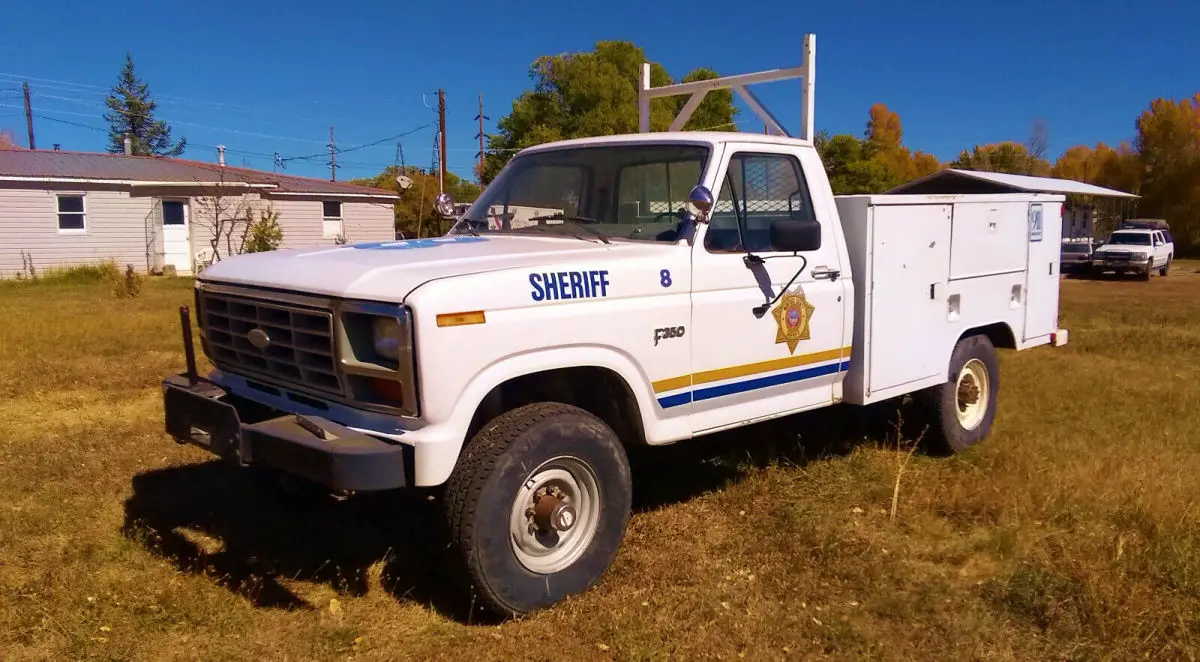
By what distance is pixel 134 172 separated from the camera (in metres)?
24.1

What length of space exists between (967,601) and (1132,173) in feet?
176

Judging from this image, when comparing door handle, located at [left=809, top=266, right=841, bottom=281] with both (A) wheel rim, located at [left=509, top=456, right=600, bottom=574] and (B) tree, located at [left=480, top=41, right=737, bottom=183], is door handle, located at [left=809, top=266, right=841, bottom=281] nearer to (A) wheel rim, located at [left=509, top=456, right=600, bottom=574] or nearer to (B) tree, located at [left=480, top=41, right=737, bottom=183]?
(A) wheel rim, located at [left=509, top=456, right=600, bottom=574]

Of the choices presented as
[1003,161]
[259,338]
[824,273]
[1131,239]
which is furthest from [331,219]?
[1003,161]

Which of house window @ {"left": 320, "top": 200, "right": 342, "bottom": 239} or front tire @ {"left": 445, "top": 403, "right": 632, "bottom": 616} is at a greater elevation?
house window @ {"left": 320, "top": 200, "right": 342, "bottom": 239}

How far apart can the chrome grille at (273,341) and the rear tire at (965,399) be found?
13.2 feet

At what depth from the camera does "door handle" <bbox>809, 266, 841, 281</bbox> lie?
4.81 m

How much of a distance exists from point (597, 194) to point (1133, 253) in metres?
26.6

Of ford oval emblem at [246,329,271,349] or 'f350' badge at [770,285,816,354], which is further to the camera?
'f350' badge at [770,285,816,354]

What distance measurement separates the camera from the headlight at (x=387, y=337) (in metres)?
3.33

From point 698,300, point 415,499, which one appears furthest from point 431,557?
point 698,300

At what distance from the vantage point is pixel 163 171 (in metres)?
25.0

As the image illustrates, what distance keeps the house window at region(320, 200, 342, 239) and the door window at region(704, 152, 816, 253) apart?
24988mm

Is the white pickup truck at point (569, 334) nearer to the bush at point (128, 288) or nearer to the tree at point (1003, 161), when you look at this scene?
the bush at point (128, 288)

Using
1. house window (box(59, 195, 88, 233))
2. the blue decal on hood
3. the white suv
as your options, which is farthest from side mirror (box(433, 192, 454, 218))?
the white suv
